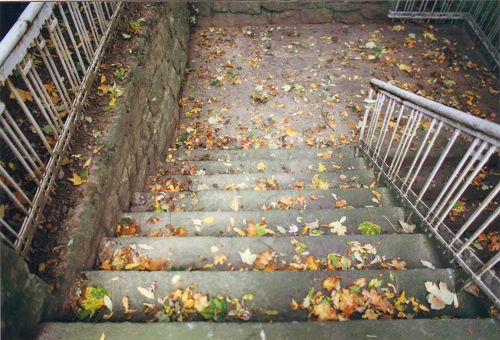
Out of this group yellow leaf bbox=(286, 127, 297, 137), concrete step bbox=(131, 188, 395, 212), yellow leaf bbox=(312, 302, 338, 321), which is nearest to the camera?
yellow leaf bbox=(312, 302, 338, 321)

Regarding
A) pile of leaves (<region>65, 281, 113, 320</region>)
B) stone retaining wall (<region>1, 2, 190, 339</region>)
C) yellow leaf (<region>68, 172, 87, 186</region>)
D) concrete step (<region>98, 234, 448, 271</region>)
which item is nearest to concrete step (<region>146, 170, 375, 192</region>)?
stone retaining wall (<region>1, 2, 190, 339</region>)

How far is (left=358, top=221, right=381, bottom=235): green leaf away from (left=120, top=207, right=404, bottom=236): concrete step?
0.17ft

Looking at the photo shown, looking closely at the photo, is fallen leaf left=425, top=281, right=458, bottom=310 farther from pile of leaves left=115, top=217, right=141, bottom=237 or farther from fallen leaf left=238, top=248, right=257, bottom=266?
pile of leaves left=115, top=217, right=141, bottom=237

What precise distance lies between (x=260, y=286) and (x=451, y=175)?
91.3 inches

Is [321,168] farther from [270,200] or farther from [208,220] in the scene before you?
[208,220]

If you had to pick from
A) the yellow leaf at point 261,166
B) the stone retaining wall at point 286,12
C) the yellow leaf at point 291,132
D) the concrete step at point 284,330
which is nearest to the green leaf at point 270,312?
the concrete step at point 284,330

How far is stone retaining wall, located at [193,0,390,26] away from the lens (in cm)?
801

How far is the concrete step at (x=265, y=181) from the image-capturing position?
4258 mm

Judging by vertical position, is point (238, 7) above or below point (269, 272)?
below

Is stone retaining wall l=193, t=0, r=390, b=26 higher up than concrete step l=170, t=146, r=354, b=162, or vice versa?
stone retaining wall l=193, t=0, r=390, b=26

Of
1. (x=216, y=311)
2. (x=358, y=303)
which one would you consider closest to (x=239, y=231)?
(x=216, y=311)

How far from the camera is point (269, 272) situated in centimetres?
249

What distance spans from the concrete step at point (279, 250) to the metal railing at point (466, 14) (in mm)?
6240

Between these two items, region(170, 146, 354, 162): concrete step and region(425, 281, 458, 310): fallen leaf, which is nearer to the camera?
region(425, 281, 458, 310): fallen leaf
